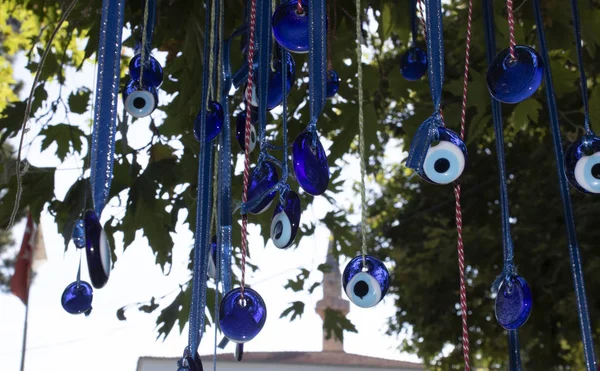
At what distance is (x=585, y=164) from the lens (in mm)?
748

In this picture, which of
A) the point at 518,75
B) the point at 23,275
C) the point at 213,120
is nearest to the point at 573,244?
the point at 518,75

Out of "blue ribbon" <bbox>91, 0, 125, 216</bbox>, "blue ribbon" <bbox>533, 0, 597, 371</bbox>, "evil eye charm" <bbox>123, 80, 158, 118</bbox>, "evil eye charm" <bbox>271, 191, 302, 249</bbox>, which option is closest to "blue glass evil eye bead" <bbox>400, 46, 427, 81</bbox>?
"blue ribbon" <bbox>533, 0, 597, 371</bbox>

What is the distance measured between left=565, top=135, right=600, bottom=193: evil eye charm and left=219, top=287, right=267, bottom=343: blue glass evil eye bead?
13.7 inches

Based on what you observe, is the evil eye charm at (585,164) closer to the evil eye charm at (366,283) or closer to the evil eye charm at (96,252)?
the evil eye charm at (366,283)

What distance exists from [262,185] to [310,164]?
98mm

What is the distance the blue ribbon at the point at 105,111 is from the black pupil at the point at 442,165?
0.92ft

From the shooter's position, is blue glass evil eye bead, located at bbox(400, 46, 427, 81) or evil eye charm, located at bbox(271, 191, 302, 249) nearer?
evil eye charm, located at bbox(271, 191, 302, 249)

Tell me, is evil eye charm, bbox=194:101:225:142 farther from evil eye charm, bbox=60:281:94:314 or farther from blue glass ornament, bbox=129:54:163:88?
evil eye charm, bbox=60:281:94:314

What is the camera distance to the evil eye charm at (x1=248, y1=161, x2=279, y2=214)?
769mm

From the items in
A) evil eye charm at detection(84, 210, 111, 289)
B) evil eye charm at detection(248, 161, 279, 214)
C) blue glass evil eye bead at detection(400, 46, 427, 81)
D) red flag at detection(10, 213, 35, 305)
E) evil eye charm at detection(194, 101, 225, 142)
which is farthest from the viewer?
red flag at detection(10, 213, 35, 305)

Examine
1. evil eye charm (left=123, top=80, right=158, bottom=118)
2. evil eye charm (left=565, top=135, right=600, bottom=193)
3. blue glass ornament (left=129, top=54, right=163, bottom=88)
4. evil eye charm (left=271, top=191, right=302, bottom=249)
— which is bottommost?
evil eye charm (left=271, top=191, right=302, bottom=249)

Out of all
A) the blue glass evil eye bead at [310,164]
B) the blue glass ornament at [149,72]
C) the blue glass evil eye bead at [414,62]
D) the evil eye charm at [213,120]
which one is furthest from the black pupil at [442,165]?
the blue glass evil eye bead at [414,62]

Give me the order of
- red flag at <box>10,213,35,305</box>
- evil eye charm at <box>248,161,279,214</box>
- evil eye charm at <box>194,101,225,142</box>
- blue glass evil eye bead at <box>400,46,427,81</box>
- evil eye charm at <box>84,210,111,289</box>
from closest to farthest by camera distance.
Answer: evil eye charm at <box>84,210,111,289</box>, evil eye charm at <box>248,161,279,214</box>, evil eye charm at <box>194,101,225,142</box>, blue glass evil eye bead at <box>400,46,427,81</box>, red flag at <box>10,213,35,305</box>

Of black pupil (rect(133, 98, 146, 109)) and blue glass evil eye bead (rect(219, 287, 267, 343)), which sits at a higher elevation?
black pupil (rect(133, 98, 146, 109))
